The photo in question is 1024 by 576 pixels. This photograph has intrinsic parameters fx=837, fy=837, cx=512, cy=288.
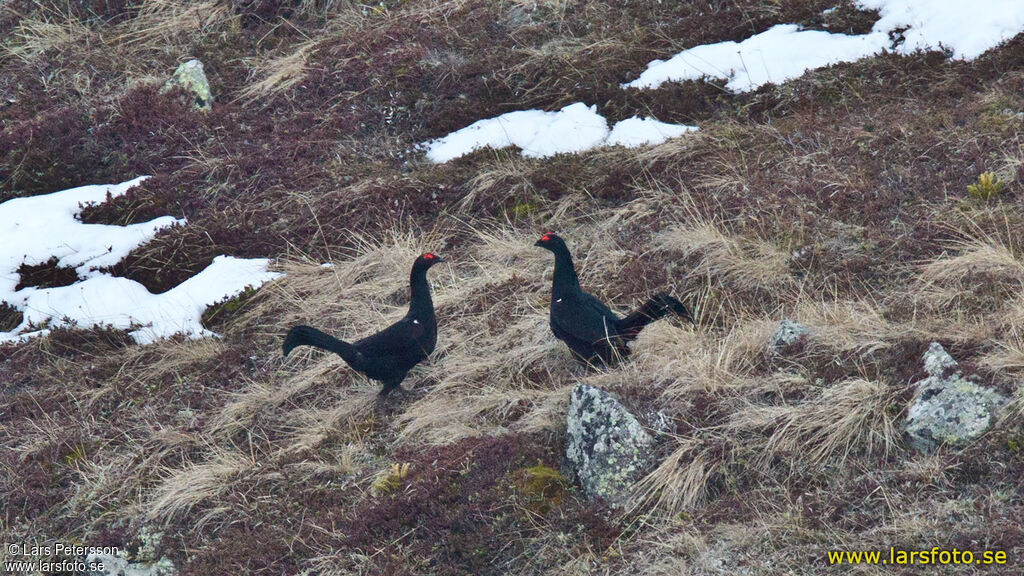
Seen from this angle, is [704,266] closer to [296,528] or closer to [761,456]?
[761,456]

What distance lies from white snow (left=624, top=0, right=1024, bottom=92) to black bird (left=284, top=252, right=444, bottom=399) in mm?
4369

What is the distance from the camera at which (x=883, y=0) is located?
9.36 meters

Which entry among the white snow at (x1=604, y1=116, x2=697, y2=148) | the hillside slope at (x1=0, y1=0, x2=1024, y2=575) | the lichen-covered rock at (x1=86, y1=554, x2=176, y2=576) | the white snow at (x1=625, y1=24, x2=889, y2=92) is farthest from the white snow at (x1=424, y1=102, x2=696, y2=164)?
the lichen-covered rock at (x1=86, y1=554, x2=176, y2=576)

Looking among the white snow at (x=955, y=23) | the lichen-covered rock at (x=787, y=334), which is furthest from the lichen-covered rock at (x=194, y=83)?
the white snow at (x=955, y=23)

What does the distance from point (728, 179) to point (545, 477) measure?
3.88 meters

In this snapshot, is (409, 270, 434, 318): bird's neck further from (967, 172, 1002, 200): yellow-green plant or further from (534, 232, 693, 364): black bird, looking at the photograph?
(967, 172, 1002, 200): yellow-green plant

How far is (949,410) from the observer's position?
4773 mm

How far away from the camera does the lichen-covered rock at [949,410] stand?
15.4 ft

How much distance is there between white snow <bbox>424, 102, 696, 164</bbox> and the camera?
9062 millimetres

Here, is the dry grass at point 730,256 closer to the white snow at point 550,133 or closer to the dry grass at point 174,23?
the white snow at point 550,133

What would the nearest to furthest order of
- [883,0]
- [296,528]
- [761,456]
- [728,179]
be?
[761,456]
[296,528]
[728,179]
[883,0]

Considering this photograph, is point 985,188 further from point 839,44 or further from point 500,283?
point 500,283

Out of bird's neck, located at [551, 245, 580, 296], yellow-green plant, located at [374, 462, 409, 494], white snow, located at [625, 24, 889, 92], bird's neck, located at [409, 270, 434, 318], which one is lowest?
yellow-green plant, located at [374, 462, 409, 494]

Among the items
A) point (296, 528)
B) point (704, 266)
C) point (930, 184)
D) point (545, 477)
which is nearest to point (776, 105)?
point (930, 184)
